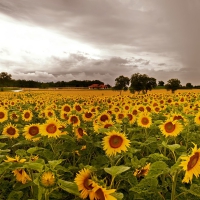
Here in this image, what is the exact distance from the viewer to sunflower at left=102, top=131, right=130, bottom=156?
390cm

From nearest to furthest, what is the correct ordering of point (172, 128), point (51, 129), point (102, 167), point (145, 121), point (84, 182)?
1. point (84, 182)
2. point (102, 167)
3. point (51, 129)
4. point (172, 128)
5. point (145, 121)

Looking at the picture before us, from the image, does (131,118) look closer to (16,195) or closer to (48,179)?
(16,195)

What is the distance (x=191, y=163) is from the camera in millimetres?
2455

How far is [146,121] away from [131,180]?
3.12 meters

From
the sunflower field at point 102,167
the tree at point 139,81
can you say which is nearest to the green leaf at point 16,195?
the sunflower field at point 102,167

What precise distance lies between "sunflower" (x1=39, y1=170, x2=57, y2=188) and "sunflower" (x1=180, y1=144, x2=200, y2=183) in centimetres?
105

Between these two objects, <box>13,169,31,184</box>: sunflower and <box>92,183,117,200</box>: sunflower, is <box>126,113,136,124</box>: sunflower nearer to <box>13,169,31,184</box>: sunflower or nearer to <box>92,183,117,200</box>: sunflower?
<box>13,169,31,184</box>: sunflower

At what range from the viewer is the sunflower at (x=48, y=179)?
7.47ft

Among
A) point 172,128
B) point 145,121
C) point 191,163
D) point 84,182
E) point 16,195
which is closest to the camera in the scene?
point 191,163

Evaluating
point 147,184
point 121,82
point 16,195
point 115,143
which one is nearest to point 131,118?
point 115,143

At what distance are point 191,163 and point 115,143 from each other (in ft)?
5.38

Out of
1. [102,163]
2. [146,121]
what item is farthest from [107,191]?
[146,121]

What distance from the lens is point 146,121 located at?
6199 millimetres

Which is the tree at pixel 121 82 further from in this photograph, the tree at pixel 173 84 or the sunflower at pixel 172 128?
the sunflower at pixel 172 128
